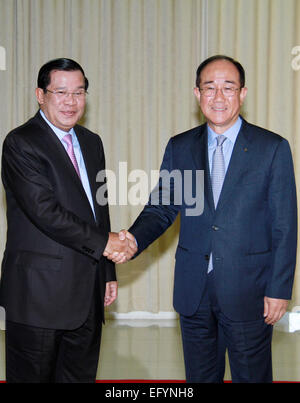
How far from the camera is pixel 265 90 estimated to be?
4.12 m

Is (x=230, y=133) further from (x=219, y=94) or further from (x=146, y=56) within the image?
(x=146, y=56)

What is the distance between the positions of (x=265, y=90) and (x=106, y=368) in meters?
2.44

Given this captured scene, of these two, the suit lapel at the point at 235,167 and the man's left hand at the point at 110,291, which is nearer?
the suit lapel at the point at 235,167

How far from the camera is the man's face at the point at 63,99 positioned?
2.17 metres

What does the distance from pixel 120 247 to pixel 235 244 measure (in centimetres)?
53

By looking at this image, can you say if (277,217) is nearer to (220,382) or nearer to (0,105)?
(220,382)

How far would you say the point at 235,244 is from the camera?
6.56 feet

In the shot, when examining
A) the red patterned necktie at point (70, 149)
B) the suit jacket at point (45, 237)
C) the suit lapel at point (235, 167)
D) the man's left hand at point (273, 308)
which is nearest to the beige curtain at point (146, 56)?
the red patterned necktie at point (70, 149)

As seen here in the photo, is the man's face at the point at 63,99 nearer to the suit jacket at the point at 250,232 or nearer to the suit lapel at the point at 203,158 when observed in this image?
the suit lapel at the point at 203,158

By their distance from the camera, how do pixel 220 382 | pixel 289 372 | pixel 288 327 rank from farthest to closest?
pixel 288 327, pixel 289 372, pixel 220 382

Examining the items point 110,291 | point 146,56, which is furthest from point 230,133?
point 146,56

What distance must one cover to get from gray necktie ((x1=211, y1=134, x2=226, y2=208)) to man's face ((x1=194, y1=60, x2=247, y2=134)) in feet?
0.37

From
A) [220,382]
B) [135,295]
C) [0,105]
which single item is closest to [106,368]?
[135,295]

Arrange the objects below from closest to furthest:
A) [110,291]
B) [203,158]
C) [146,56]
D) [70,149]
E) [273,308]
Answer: [273,308]
[203,158]
[70,149]
[110,291]
[146,56]
